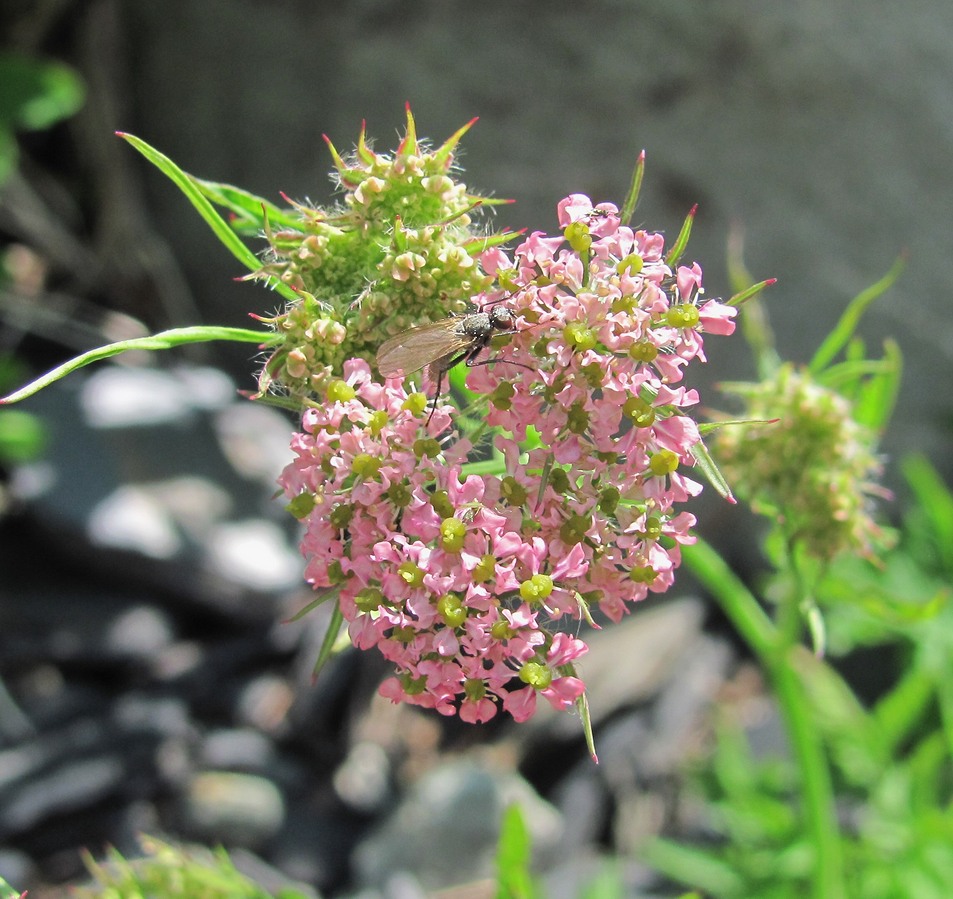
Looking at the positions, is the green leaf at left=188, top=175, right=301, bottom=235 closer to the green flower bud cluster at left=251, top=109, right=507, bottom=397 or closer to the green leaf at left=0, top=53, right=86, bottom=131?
the green flower bud cluster at left=251, top=109, right=507, bottom=397

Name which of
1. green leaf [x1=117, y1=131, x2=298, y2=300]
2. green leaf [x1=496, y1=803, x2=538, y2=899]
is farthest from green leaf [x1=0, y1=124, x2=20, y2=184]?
green leaf [x1=496, y1=803, x2=538, y2=899]

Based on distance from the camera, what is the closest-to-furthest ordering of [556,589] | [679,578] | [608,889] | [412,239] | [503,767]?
[556,589] → [412,239] → [608,889] → [503,767] → [679,578]

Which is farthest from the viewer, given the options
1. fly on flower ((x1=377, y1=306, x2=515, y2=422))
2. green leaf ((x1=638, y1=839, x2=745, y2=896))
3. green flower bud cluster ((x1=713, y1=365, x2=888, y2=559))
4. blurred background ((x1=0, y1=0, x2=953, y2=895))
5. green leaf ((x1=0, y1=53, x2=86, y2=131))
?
blurred background ((x1=0, y1=0, x2=953, y2=895))

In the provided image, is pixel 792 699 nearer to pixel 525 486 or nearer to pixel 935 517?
pixel 525 486

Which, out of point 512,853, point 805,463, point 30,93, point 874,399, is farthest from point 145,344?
point 30,93

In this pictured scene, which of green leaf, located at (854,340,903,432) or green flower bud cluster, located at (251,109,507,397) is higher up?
green flower bud cluster, located at (251,109,507,397)

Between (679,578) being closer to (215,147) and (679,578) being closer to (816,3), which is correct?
(816,3)

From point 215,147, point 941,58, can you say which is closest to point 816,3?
point 941,58
